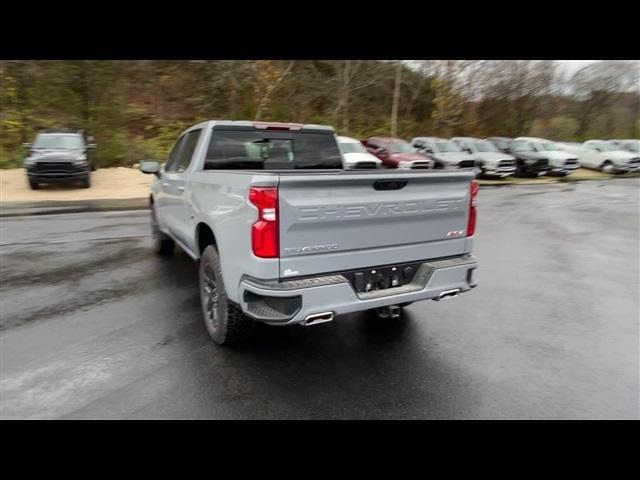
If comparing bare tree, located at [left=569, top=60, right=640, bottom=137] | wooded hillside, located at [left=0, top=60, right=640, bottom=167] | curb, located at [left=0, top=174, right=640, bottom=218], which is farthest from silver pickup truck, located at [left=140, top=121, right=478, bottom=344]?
bare tree, located at [left=569, top=60, right=640, bottom=137]

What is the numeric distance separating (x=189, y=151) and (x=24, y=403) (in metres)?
3.09

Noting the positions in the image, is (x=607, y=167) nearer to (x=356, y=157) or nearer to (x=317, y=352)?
(x=356, y=157)

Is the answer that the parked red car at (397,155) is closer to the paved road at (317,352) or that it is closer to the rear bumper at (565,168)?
the rear bumper at (565,168)

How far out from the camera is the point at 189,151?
5219 millimetres

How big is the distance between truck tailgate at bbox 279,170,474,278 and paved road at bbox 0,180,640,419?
0.95 m

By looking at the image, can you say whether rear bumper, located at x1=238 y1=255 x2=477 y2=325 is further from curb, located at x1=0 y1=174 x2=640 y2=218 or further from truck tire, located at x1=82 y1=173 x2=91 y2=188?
truck tire, located at x1=82 y1=173 x2=91 y2=188

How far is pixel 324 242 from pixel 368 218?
1.34 ft

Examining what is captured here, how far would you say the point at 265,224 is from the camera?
3012mm

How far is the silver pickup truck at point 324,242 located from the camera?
306cm

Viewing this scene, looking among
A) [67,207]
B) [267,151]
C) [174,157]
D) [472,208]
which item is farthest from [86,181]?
[472,208]

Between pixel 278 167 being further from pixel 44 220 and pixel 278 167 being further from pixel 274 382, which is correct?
pixel 44 220

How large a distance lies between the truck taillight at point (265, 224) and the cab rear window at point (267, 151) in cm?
A: 197

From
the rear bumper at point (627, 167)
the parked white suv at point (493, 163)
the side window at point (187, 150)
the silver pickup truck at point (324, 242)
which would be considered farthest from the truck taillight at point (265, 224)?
the rear bumper at point (627, 167)

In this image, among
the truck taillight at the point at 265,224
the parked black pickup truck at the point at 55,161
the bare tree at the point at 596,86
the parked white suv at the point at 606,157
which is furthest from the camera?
the bare tree at the point at 596,86
